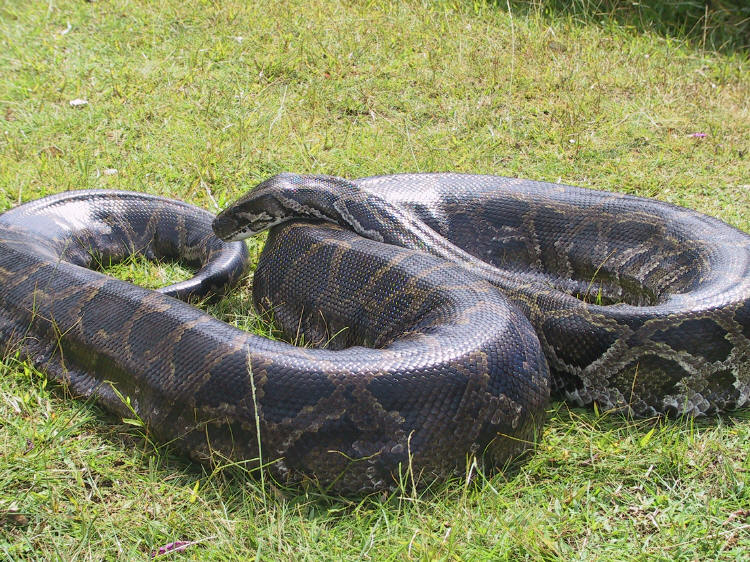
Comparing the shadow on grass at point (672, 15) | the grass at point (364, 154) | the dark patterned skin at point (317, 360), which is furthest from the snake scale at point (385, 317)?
the shadow on grass at point (672, 15)

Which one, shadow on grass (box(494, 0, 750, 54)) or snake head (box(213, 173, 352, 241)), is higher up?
shadow on grass (box(494, 0, 750, 54))

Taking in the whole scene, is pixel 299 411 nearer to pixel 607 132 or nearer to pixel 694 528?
pixel 694 528

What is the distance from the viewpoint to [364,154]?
9.47 meters

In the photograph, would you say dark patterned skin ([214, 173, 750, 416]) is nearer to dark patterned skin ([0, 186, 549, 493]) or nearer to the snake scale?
the snake scale

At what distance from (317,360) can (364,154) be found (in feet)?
16.9

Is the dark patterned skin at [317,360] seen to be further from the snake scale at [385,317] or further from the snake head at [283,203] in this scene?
the snake head at [283,203]

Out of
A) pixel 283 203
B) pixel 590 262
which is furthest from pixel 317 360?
pixel 590 262

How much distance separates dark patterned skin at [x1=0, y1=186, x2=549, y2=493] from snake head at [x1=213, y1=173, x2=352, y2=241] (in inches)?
7.9

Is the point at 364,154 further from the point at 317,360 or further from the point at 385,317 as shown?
the point at 317,360

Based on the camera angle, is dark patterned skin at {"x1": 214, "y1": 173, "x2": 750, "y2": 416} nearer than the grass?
No

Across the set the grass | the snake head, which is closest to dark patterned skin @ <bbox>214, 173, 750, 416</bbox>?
the snake head

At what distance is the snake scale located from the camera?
4609mm

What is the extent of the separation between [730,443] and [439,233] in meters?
3.15

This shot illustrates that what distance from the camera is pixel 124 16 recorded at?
12.2 metres
